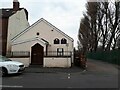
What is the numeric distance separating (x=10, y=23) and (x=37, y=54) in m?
8.31

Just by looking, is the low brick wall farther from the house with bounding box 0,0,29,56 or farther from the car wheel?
the car wheel

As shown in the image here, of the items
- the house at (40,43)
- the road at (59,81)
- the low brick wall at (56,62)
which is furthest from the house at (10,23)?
the road at (59,81)

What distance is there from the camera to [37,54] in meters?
33.6

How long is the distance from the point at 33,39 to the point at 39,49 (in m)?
1.42

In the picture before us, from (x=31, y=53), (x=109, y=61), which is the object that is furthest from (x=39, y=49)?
(x=109, y=61)

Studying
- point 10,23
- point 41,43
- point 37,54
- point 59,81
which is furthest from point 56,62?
point 59,81

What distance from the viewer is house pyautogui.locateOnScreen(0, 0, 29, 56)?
38.2m

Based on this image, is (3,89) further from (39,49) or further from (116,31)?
(116,31)

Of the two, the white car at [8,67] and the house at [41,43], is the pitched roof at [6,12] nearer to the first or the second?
the house at [41,43]

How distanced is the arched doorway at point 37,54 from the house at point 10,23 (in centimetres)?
530

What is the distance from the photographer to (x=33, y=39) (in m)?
34.0

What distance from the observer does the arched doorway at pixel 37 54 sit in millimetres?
33406

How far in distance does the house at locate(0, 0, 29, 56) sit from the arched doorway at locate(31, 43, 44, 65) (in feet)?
17.4

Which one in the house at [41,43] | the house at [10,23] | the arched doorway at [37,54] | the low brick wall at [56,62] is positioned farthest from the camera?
the house at [10,23]
